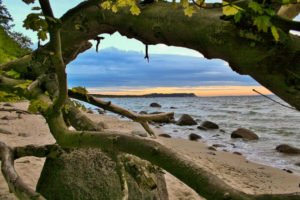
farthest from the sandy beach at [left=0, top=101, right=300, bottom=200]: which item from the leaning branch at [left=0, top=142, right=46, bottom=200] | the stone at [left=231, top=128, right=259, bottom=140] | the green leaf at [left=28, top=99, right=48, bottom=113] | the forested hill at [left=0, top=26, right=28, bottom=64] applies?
the stone at [left=231, top=128, right=259, bottom=140]

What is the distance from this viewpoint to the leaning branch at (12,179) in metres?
2.35

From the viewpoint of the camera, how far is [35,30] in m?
1.71

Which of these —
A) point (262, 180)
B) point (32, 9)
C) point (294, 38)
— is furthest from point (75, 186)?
point (262, 180)

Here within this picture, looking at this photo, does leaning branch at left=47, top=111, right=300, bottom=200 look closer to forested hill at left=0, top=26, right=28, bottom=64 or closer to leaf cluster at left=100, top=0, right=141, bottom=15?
leaf cluster at left=100, top=0, right=141, bottom=15

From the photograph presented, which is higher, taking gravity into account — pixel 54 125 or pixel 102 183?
pixel 54 125

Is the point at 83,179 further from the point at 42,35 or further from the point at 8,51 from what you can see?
the point at 8,51

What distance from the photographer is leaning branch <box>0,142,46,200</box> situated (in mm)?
2354

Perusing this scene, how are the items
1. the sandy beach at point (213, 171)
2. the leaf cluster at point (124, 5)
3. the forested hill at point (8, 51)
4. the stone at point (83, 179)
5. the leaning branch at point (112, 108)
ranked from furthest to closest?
the sandy beach at point (213, 171) → the forested hill at point (8, 51) → the leaning branch at point (112, 108) → the stone at point (83, 179) → the leaf cluster at point (124, 5)

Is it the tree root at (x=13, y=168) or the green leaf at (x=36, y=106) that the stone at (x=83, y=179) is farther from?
the green leaf at (x=36, y=106)

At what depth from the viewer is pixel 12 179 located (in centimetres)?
266

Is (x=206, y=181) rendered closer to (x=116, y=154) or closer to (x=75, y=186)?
(x=116, y=154)

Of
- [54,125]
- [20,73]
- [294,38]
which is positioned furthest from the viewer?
[20,73]

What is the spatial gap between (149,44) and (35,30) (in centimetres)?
148

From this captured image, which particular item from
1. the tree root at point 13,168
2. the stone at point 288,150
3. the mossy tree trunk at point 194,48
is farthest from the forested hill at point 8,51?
the stone at point 288,150
